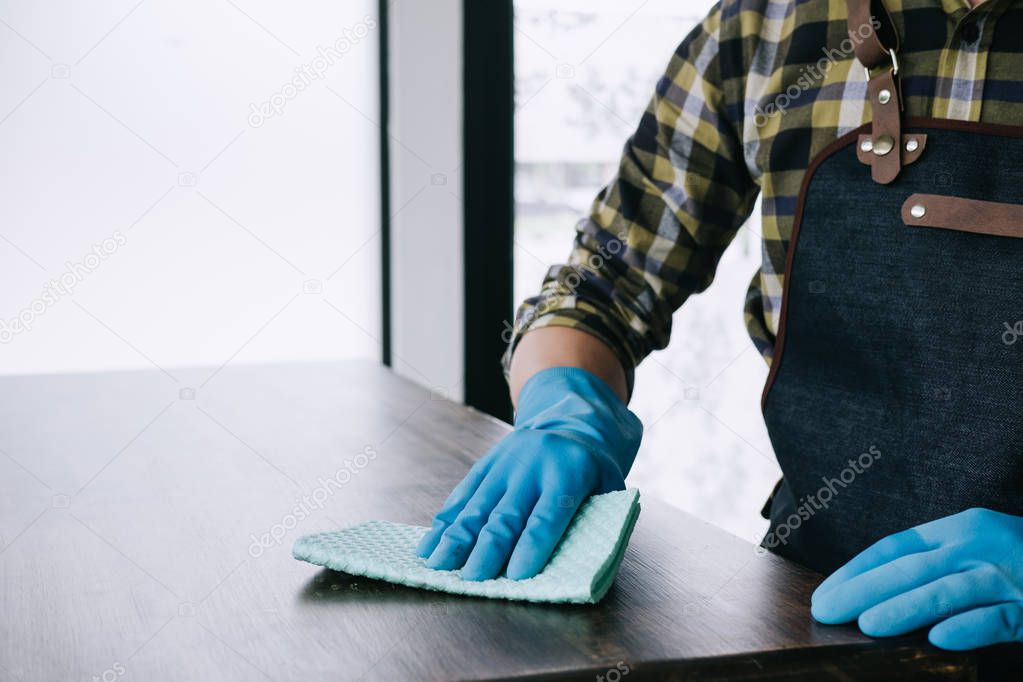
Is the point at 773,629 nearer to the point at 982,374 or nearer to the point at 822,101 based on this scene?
the point at 982,374

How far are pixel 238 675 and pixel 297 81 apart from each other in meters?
2.36

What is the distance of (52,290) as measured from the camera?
8.59 ft

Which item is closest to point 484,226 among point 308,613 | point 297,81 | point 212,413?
point 297,81

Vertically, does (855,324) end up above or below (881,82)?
below

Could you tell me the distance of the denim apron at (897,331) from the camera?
3.22ft

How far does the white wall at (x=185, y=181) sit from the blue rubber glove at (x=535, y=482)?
1.78 metres

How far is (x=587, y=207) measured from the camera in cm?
302

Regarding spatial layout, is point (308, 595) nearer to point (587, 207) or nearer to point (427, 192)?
point (427, 192)

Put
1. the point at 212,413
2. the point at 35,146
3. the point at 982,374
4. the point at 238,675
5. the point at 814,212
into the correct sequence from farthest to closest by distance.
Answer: the point at 35,146 → the point at 212,413 → the point at 814,212 → the point at 982,374 → the point at 238,675

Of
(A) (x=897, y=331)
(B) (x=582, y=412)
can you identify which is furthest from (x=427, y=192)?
(A) (x=897, y=331)

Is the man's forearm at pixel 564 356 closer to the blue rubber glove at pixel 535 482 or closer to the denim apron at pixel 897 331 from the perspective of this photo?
the blue rubber glove at pixel 535 482

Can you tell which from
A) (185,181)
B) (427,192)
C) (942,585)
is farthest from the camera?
(427,192)

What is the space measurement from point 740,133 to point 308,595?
0.81 m

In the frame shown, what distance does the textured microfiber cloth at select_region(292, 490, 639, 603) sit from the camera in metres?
0.78
